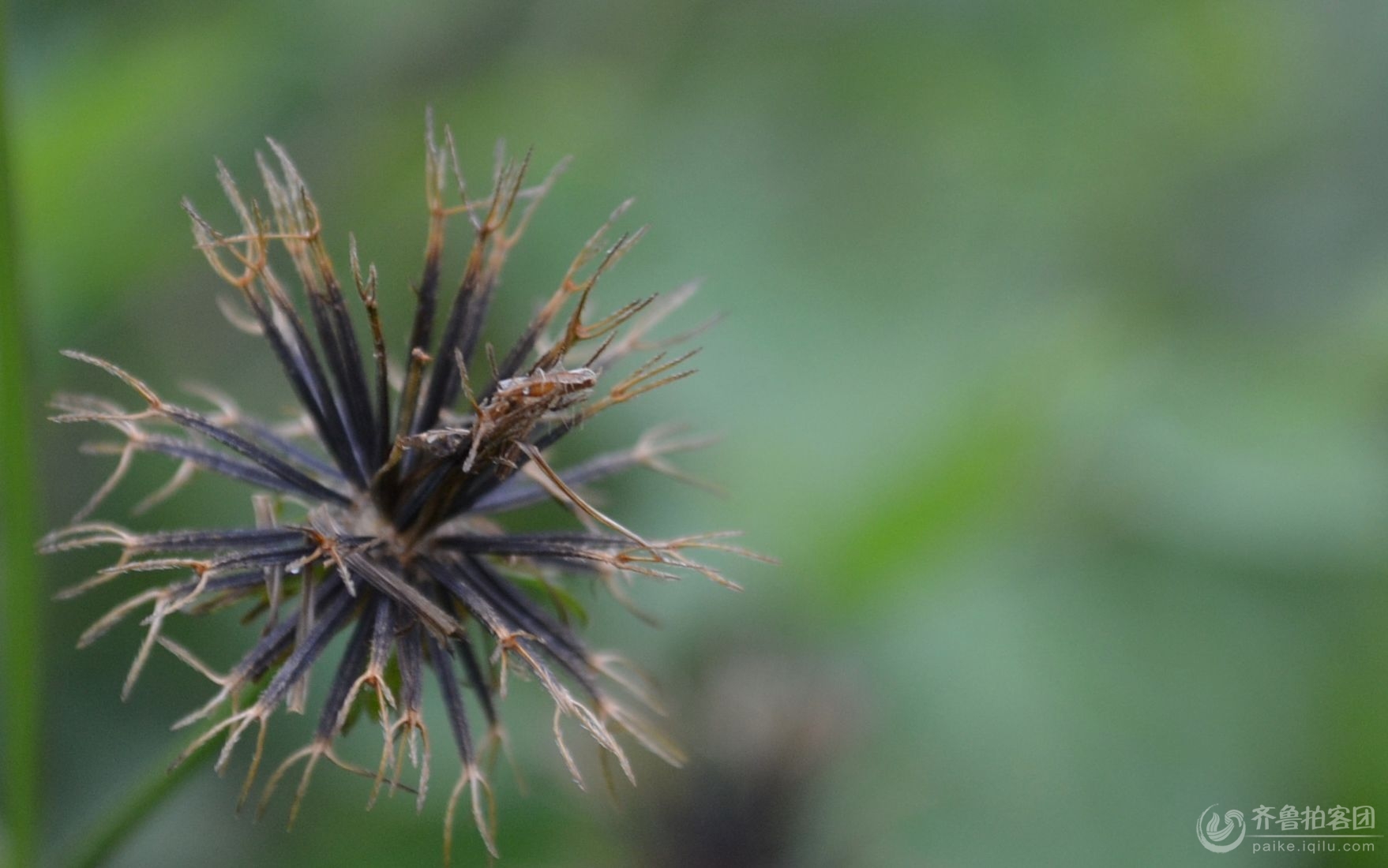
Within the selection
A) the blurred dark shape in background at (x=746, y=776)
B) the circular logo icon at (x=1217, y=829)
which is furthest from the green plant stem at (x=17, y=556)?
the circular logo icon at (x=1217, y=829)

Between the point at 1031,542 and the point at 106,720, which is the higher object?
→ the point at 1031,542

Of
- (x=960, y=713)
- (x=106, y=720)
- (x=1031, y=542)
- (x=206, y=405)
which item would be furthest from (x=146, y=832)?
(x=1031, y=542)

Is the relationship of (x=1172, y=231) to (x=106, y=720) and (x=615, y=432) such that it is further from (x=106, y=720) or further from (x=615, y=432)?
(x=106, y=720)

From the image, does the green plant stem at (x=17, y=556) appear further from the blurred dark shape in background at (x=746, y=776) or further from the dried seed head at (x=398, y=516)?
the blurred dark shape in background at (x=746, y=776)

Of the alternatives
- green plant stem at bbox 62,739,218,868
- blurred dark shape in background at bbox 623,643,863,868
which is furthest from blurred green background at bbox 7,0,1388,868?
green plant stem at bbox 62,739,218,868

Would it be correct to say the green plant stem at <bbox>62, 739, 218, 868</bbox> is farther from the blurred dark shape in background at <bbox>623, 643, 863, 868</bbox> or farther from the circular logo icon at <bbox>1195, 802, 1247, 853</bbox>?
the circular logo icon at <bbox>1195, 802, 1247, 853</bbox>

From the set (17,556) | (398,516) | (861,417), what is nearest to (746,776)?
(861,417)
